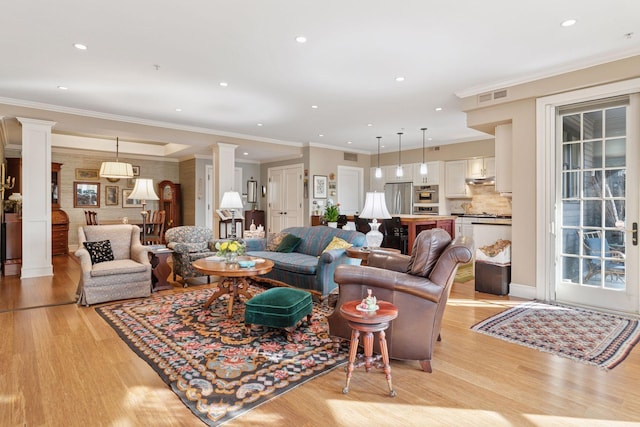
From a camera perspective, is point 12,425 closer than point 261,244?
Yes

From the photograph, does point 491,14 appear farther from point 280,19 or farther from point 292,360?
point 292,360

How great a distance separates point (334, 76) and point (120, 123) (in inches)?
161

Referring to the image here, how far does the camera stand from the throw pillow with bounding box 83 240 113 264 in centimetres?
456

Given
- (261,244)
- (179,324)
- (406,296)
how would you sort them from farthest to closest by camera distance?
(261,244), (179,324), (406,296)

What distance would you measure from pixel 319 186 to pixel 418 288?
6.61 metres

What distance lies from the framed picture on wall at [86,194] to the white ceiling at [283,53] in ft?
11.4

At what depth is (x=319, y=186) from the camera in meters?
8.95

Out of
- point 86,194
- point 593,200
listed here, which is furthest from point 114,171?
point 593,200

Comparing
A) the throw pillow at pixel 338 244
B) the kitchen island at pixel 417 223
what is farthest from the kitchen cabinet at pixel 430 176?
the throw pillow at pixel 338 244

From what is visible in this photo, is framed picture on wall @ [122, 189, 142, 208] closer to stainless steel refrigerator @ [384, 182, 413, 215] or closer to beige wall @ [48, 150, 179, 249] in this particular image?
beige wall @ [48, 150, 179, 249]

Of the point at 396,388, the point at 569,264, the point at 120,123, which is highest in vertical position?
the point at 120,123

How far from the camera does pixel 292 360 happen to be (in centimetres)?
262

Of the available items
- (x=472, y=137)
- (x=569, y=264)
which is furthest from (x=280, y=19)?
Result: (x=472, y=137)

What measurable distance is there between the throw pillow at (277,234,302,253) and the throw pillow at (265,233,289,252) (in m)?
0.12
